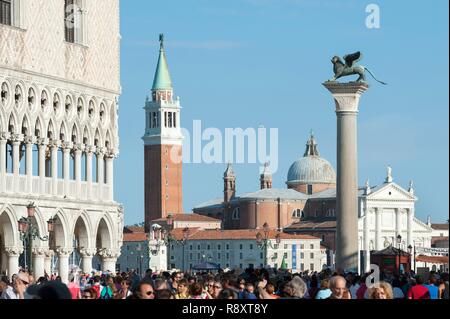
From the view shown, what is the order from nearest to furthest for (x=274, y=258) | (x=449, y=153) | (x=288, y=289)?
(x=449, y=153) → (x=288, y=289) → (x=274, y=258)

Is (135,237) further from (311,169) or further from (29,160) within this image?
(29,160)

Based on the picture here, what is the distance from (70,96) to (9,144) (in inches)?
103

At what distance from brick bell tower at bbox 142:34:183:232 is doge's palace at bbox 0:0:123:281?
97032 millimetres

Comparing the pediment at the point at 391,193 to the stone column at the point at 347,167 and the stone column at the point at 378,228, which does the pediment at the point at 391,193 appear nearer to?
the stone column at the point at 378,228

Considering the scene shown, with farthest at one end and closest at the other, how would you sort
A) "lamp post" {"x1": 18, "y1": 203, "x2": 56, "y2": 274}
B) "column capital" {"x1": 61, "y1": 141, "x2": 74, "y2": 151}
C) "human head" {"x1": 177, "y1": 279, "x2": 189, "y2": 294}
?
"column capital" {"x1": 61, "y1": 141, "x2": 74, "y2": 151}, "lamp post" {"x1": 18, "y1": 203, "x2": 56, "y2": 274}, "human head" {"x1": 177, "y1": 279, "x2": 189, "y2": 294}

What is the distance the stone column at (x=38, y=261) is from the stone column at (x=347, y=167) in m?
14.4

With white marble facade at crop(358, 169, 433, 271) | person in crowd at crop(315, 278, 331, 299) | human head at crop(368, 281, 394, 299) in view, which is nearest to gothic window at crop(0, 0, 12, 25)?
person in crowd at crop(315, 278, 331, 299)

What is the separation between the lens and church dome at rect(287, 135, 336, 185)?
18512cm

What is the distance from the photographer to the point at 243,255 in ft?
519

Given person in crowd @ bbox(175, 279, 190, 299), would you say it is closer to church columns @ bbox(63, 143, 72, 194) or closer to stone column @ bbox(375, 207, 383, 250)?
church columns @ bbox(63, 143, 72, 194)

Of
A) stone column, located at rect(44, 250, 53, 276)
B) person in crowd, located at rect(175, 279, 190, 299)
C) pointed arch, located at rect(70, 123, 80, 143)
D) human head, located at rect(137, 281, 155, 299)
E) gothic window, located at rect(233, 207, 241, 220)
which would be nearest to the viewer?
human head, located at rect(137, 281, 155, 299)

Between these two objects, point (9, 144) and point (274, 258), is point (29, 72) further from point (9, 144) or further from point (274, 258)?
point (274, 258)

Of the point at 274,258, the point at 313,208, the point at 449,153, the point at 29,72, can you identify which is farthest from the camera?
the point at 313,208
